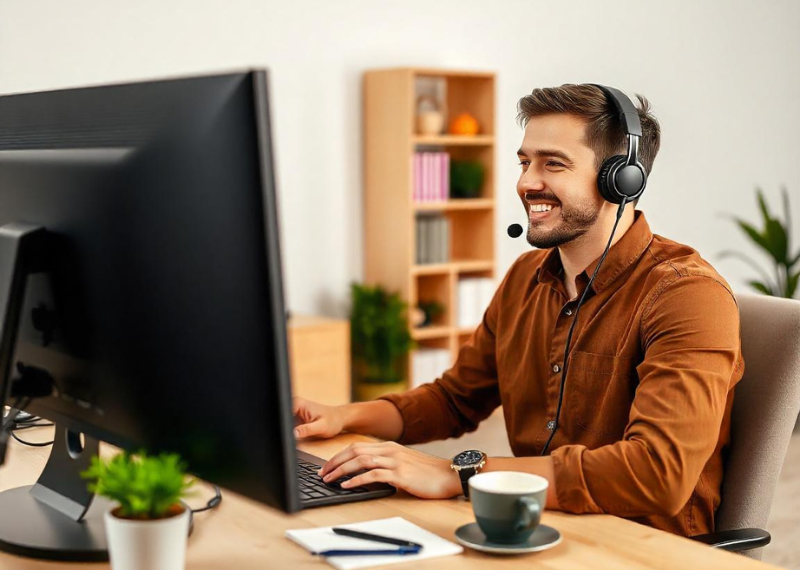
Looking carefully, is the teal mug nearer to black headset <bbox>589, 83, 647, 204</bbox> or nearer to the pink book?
black headset <bbox>589, 83, 647, 204</bbox>

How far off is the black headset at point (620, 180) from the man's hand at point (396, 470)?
375mm

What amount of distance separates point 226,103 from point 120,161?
0.19 metres

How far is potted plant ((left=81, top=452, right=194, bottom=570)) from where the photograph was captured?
932 mm

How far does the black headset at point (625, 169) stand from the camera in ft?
5.59

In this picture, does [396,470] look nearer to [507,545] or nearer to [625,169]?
[507,545]

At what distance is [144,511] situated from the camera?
95cm

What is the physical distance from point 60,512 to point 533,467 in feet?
2.02

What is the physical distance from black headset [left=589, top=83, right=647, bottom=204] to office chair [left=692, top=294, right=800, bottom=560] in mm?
299

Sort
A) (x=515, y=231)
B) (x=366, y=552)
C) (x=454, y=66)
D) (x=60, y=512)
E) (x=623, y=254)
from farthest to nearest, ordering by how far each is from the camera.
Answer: (x=454, y=66), (x=515, y=231), (x=623, y=254), (x=60, y=512), (x=366, y=552)

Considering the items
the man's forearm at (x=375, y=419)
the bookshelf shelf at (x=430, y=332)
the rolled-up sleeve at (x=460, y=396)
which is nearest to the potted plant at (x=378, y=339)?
the bookshelf shelf at (x=430, y=332)

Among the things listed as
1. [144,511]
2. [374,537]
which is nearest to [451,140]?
[374,537]

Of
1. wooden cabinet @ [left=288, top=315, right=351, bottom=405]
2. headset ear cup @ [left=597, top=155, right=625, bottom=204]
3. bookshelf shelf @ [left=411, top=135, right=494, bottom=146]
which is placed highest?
bookshelf shelf @ [left=411, top=135, right=494, bottom=146]

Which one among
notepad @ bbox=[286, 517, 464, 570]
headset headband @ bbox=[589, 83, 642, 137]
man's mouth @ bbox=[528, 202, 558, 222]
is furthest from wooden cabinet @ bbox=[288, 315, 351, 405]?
notepad @ bbox=[286, 517, 464, 570]

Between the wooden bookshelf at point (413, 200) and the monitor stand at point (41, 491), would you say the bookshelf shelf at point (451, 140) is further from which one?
the monitor stand at point (41, 491)
